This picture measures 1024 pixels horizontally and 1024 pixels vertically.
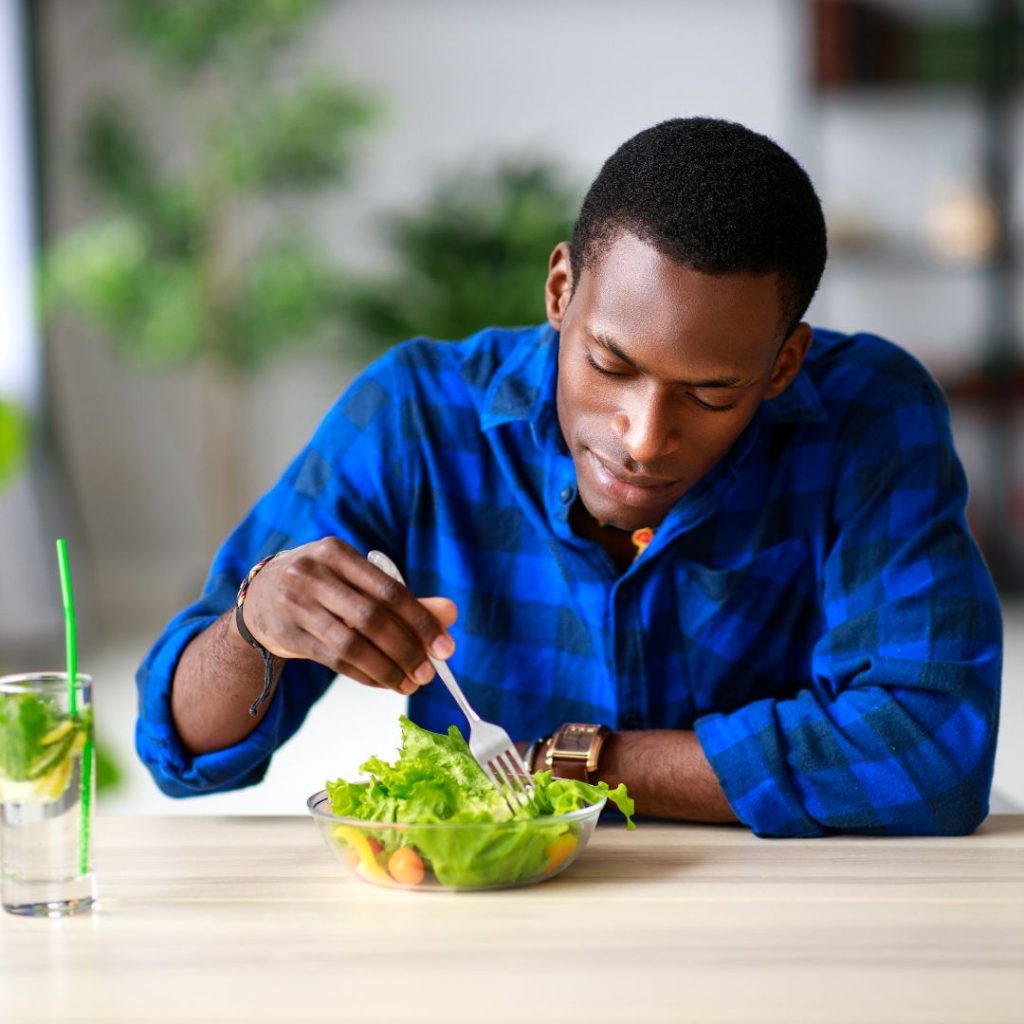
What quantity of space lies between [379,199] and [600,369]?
550cm

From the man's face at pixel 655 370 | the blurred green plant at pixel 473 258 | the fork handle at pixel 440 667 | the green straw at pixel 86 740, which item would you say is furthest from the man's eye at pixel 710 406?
the blurred green plant at pixel 473 258

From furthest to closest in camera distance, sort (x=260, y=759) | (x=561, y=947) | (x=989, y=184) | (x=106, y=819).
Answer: (x=989, y=184) < (x=260, y=759) < (x=106, y=819) < (x=561, y=947)

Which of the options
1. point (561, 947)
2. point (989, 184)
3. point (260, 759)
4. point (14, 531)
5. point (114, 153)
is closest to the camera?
point (561, 947)

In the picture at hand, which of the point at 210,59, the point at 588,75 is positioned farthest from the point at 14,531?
the point at 588,75

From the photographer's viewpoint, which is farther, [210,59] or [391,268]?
[391,268]

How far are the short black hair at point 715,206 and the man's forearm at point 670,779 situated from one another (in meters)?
0.40

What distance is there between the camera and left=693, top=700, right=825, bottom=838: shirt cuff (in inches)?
51.2

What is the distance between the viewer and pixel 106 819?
135cm

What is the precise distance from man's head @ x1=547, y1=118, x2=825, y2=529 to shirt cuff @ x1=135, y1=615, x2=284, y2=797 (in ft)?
1.24

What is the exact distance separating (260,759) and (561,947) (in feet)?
1.77

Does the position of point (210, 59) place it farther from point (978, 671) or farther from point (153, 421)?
point (978, 671)

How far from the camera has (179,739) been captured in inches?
56.7

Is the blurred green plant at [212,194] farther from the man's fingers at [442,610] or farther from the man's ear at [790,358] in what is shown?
the man's fingers at [442,610]

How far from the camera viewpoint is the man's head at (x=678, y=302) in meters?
1.30
